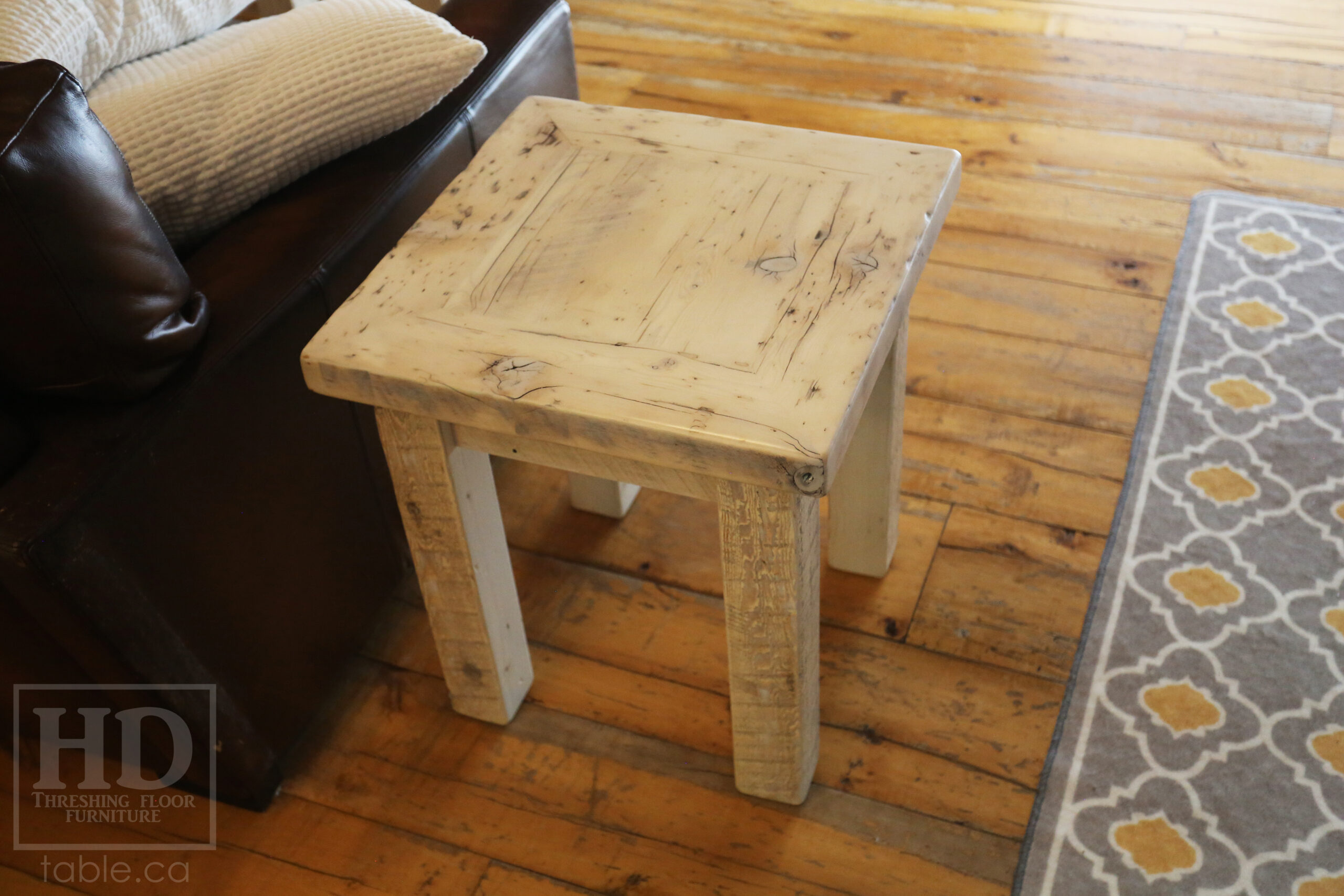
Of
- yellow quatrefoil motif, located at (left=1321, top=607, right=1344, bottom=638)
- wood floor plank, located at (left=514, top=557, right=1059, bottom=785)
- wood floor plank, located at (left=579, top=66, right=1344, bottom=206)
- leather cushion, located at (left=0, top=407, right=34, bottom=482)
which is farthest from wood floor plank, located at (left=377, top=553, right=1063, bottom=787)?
wood floor plank, located at (left=579, top=66, right=1344, bottom=206)

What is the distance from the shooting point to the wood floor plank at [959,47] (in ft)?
7.90

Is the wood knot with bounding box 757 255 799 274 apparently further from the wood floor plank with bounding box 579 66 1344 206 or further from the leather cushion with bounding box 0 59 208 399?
the wood floor plank with bounding box 579 66 1344 206

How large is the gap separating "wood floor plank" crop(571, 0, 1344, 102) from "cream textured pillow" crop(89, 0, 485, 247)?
5.11ft

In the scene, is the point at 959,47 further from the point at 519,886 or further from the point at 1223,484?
the point at 519,886

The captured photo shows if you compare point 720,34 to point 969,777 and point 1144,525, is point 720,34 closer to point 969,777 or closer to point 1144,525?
point 1144,525

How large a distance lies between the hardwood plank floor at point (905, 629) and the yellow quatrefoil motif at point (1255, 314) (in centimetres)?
13

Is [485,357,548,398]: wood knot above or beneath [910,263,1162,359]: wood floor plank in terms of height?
above

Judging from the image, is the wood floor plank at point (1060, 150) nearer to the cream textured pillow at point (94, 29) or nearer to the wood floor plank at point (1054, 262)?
the wood floor plank at point (1054, 262)

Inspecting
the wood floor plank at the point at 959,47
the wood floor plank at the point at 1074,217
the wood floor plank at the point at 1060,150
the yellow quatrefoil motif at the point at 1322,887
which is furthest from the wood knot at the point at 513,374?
the wood floor plank at the point at 959,47

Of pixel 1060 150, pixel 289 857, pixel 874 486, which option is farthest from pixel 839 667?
pixel 1060 150

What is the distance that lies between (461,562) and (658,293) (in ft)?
1.19

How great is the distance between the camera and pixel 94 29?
3.87ft

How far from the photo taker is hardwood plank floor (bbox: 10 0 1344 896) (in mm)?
1234

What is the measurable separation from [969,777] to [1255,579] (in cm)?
48
